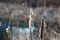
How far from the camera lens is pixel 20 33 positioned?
312 cm

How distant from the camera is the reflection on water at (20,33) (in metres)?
3.10

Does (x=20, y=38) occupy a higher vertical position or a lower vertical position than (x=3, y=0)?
lower

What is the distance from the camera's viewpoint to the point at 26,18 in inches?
124

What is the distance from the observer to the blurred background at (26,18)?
10.2ft

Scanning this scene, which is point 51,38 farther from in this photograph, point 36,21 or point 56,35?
point 36,21

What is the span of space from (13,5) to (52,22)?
3.05 ft

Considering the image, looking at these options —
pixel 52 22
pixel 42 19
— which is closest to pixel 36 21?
pixel 42 19

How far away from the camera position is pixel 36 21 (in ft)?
10.3

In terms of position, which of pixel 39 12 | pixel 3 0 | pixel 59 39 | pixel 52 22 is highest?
pixel 3 0

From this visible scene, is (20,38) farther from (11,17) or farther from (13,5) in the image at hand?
(13,5)

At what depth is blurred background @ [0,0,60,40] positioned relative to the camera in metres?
3.09

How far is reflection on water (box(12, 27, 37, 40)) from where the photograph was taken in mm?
3104

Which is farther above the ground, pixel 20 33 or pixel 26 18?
pixel 26 18

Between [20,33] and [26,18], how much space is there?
0.35m
